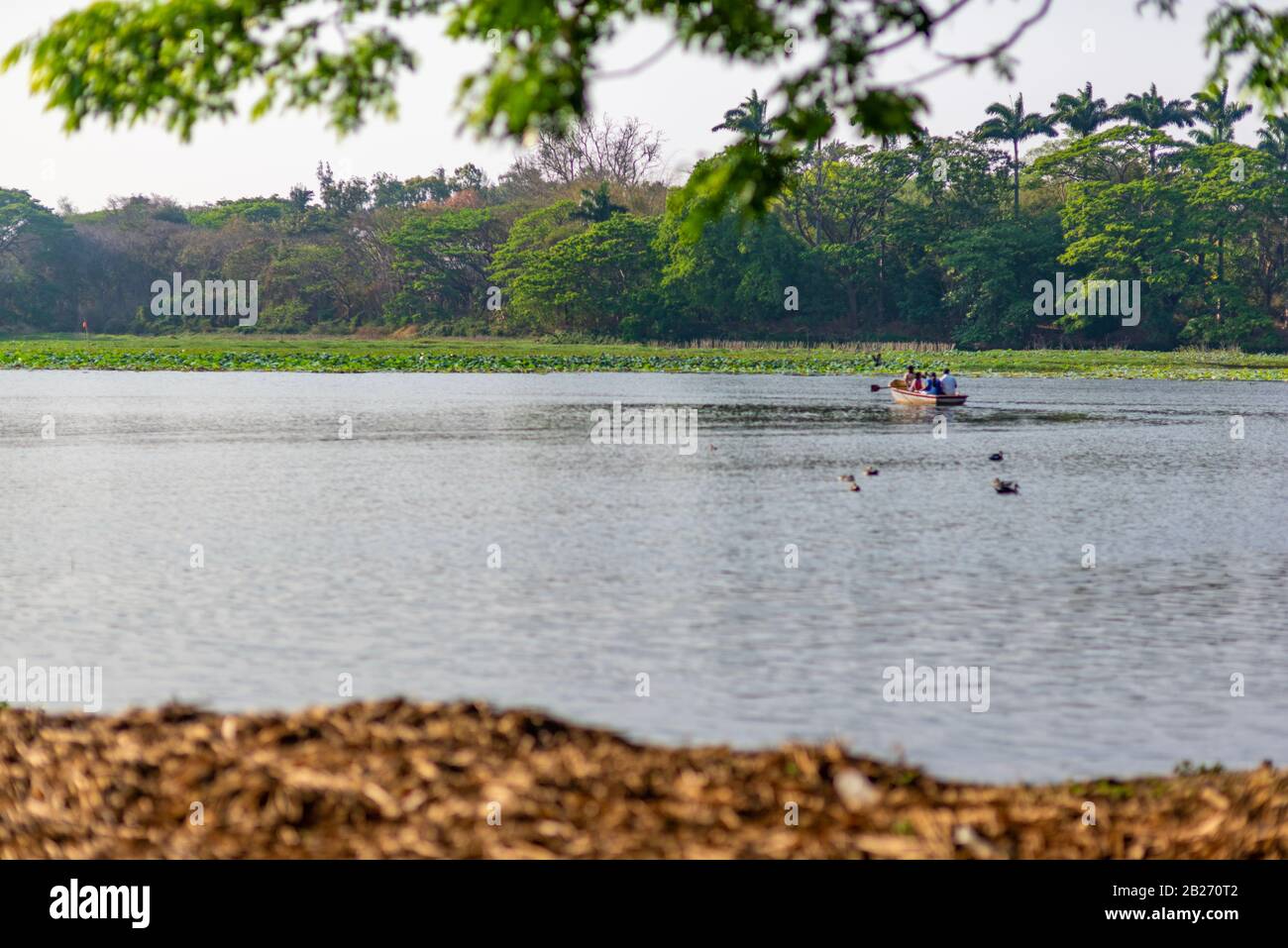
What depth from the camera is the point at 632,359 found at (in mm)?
84375

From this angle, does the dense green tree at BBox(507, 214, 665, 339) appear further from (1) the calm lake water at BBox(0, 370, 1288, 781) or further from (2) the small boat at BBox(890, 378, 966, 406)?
(1) the calm lake water at BBox(0, 370, 1288, 781)

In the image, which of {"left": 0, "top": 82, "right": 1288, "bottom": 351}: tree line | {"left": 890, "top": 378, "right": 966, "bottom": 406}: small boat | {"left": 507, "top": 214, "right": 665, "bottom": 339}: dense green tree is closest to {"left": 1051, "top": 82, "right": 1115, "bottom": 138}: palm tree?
{"left": 0, "top": 82, "right": 1288, "bottom": 351}: tree line

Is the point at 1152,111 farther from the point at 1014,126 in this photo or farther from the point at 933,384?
the point at 933,384

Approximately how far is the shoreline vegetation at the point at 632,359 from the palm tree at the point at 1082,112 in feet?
53.4

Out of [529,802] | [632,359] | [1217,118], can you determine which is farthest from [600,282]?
[529,802]

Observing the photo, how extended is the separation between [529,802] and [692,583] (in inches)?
363

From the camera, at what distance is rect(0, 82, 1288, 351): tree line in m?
94.7

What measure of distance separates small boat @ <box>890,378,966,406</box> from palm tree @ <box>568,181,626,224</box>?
194ft

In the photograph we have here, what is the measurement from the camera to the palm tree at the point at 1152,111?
10012 cm

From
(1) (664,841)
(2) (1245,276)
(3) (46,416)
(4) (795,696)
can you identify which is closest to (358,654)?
(4) (795,696)

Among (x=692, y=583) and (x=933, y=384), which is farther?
(x=933, y=384)

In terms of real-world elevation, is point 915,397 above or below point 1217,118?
below

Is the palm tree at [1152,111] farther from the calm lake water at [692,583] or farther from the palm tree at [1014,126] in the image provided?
the calm lake water at [692,583]
